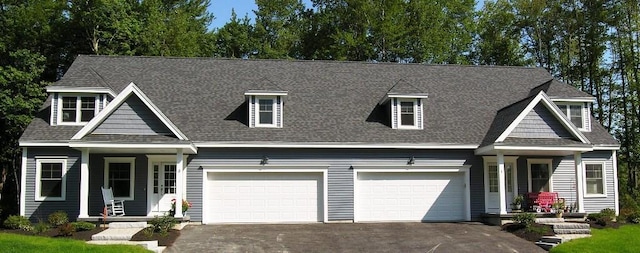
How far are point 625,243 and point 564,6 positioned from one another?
86.5ft

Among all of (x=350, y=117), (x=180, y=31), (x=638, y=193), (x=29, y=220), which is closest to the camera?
(x=29, y=220)

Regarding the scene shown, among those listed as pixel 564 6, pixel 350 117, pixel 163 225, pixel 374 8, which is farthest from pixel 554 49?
pixel 163 225

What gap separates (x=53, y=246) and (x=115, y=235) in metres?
1.88

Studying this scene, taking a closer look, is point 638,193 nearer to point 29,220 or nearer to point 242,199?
point 242,199

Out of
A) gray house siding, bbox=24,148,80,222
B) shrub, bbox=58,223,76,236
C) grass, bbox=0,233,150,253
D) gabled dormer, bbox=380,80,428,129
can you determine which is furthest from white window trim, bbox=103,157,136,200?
gabled dormer, bbox=380,80,428,129

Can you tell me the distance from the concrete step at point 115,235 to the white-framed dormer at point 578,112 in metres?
17.3

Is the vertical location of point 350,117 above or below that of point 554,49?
below

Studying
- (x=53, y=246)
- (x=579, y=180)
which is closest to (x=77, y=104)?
(x=53, y=246)

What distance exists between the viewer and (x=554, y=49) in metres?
44.1

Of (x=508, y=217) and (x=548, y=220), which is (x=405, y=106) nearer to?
(x=508, y=217)

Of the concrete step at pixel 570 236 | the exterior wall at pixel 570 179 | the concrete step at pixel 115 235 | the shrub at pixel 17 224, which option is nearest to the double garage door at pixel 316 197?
the exterior wall at pixel 570 179

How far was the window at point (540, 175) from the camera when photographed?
24.6 m

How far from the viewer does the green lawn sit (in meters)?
17.1

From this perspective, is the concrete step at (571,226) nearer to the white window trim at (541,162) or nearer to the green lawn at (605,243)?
the green lawn at (605,243)
